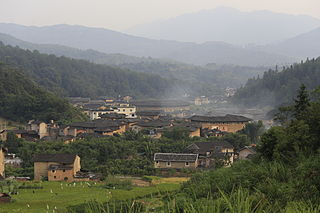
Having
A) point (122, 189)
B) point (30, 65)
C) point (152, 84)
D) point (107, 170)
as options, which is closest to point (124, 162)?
point (107, 170)

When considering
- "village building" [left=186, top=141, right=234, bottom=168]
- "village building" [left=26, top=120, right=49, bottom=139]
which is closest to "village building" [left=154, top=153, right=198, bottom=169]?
"village building" [left=186, top=141, right=234, bottom=168]

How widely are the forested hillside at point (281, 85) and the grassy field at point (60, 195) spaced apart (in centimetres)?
4015

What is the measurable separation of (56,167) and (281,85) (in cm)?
4631

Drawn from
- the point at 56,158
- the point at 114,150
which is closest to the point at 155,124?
the point at 114,150

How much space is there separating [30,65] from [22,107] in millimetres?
39584

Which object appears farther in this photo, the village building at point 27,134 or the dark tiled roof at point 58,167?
the village building at point 27,134

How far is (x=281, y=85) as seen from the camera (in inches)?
2485

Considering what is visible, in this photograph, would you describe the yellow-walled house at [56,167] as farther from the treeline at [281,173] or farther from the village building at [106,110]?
the village building at [106,110]

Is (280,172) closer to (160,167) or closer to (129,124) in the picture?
(160,167)

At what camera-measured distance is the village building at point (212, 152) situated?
81.8 feet

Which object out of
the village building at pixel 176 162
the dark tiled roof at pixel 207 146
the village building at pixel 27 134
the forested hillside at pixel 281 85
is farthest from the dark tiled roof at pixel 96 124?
the forested hillside at pixel 281 85

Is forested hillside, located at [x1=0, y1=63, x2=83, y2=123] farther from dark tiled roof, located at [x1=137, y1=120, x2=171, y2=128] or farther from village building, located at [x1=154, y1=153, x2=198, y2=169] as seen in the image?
village building, located at [x1=154, y1=153, x2=198, y2=169]

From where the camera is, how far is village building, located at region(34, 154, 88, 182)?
872 inches

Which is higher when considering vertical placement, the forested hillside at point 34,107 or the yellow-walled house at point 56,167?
the forested hillside at point 34,107
